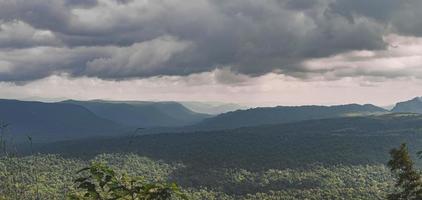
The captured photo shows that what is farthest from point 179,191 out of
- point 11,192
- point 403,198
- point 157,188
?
point 403,198

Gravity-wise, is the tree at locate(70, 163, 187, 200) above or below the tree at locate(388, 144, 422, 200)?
above

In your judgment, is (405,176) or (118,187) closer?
(118,187)

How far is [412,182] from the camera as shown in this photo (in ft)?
146

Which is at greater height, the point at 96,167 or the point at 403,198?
the point at 96,167

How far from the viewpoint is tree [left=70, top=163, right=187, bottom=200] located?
50.0ft

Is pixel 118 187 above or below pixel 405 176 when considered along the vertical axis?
above

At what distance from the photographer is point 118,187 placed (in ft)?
50.4

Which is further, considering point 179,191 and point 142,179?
point 142,179

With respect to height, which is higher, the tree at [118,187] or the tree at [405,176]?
the tree at [118,187]

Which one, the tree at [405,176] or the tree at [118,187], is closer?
the tree at [118,187]

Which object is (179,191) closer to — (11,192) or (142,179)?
(142,179)

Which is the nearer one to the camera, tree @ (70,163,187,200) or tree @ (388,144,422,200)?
tree @ (70,163,187,200)

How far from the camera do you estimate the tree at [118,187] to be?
15227mm

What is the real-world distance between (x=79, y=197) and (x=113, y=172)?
153 cm
